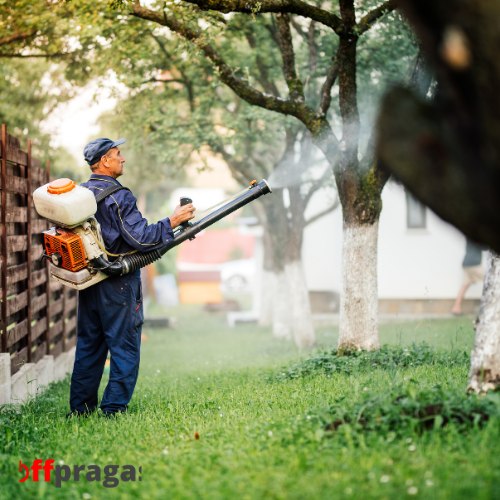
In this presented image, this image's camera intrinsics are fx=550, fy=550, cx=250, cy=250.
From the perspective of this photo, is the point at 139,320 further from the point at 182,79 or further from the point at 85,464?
the point at 182,79

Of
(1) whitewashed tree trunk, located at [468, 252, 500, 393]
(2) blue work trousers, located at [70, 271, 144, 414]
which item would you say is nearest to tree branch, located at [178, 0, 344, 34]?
(2) blue work trousers, located at [70, 271, 144, 414]

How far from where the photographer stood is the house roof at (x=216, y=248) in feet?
132

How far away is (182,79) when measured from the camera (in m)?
10.8

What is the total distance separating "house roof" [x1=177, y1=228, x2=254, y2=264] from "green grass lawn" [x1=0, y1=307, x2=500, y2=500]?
3468 cm

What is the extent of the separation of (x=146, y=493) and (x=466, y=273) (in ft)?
36.5

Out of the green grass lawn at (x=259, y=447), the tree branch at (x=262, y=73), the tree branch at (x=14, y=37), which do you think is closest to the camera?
the green grass lawn at (x=259, y=447)

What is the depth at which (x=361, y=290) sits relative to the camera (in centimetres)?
599

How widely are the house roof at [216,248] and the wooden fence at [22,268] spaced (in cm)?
3278

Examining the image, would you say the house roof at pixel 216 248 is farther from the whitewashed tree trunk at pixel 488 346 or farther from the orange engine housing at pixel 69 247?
the whitewashed tree trunk at pixel 488 346

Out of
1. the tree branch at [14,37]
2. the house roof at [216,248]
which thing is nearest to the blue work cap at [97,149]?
the tree branch at [14,37]

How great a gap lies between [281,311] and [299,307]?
6.30 feet

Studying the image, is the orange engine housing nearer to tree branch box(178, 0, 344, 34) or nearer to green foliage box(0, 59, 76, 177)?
tree branch box(178, 0, 344, 34)

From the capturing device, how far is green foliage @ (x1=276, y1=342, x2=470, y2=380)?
5.47 metres

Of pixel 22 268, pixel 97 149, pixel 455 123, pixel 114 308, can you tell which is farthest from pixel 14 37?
pixel 455 123
